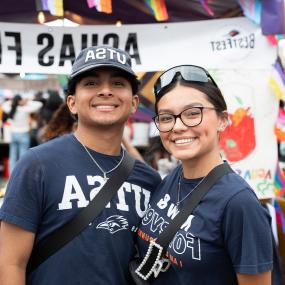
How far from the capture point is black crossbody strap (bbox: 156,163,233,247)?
1.68 meters

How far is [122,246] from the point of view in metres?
1.83

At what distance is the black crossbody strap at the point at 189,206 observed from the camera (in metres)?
1.68

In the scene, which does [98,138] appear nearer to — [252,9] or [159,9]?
[159,9]

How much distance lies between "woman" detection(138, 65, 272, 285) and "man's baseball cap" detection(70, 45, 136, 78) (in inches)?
8.2

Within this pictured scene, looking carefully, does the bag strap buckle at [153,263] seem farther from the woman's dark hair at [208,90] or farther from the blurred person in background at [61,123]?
the blurred person in background at [61,123]

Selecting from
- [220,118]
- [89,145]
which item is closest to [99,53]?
[89,145]

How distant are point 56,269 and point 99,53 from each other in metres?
0.95

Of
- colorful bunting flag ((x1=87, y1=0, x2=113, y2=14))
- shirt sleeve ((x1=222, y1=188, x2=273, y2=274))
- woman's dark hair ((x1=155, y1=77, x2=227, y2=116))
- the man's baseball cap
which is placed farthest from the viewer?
colorful bunting flag ((x1=87, y1=0, x2=113, y2=14))

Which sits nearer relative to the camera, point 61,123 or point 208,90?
point 208,90

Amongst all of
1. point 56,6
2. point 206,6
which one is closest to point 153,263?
point 56,6

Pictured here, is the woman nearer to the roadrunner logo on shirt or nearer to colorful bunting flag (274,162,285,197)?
the roadrunner logo on shirt

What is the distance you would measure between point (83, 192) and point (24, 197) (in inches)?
9.4

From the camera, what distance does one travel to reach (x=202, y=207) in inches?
65.2

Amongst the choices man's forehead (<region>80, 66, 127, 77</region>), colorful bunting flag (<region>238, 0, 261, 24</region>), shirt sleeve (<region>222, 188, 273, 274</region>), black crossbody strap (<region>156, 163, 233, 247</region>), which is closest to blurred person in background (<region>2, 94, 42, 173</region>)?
colorful bunting flag (<region>238, 0, 261, 24</region>)
